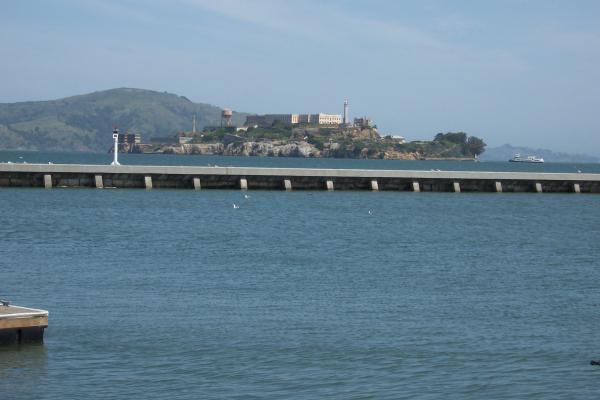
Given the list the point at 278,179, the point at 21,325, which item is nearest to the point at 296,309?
the point at 21,325

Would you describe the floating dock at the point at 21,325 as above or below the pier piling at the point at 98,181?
below

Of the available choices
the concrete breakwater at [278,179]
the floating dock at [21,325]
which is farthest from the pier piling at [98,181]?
the floating dock at [21,325]

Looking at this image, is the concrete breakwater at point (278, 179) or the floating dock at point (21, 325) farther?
the concrete breakwater at point (278, 179)

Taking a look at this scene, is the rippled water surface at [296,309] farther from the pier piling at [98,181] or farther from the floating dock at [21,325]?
the pier piling at [98,181]

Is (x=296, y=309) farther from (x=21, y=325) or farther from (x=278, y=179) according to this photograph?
(x=278, y=179)

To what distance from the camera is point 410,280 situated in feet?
97.3

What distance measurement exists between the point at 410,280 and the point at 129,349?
40.4ft

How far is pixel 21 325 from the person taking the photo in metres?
18.6

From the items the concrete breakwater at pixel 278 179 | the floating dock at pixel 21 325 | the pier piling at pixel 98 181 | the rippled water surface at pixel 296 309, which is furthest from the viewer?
the pier piling at pixel 98 181

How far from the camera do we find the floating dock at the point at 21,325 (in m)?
18.4

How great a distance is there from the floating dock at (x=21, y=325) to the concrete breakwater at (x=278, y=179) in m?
47.0

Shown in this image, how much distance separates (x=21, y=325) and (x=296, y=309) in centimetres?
721

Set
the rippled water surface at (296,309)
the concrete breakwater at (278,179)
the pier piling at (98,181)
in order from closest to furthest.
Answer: the rippled water surface at (296,309)
the concrete breakwater at (278,179)
the pier piling at (98,181)

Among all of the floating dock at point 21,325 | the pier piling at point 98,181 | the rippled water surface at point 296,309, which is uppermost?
the pier piling at point 98,181
